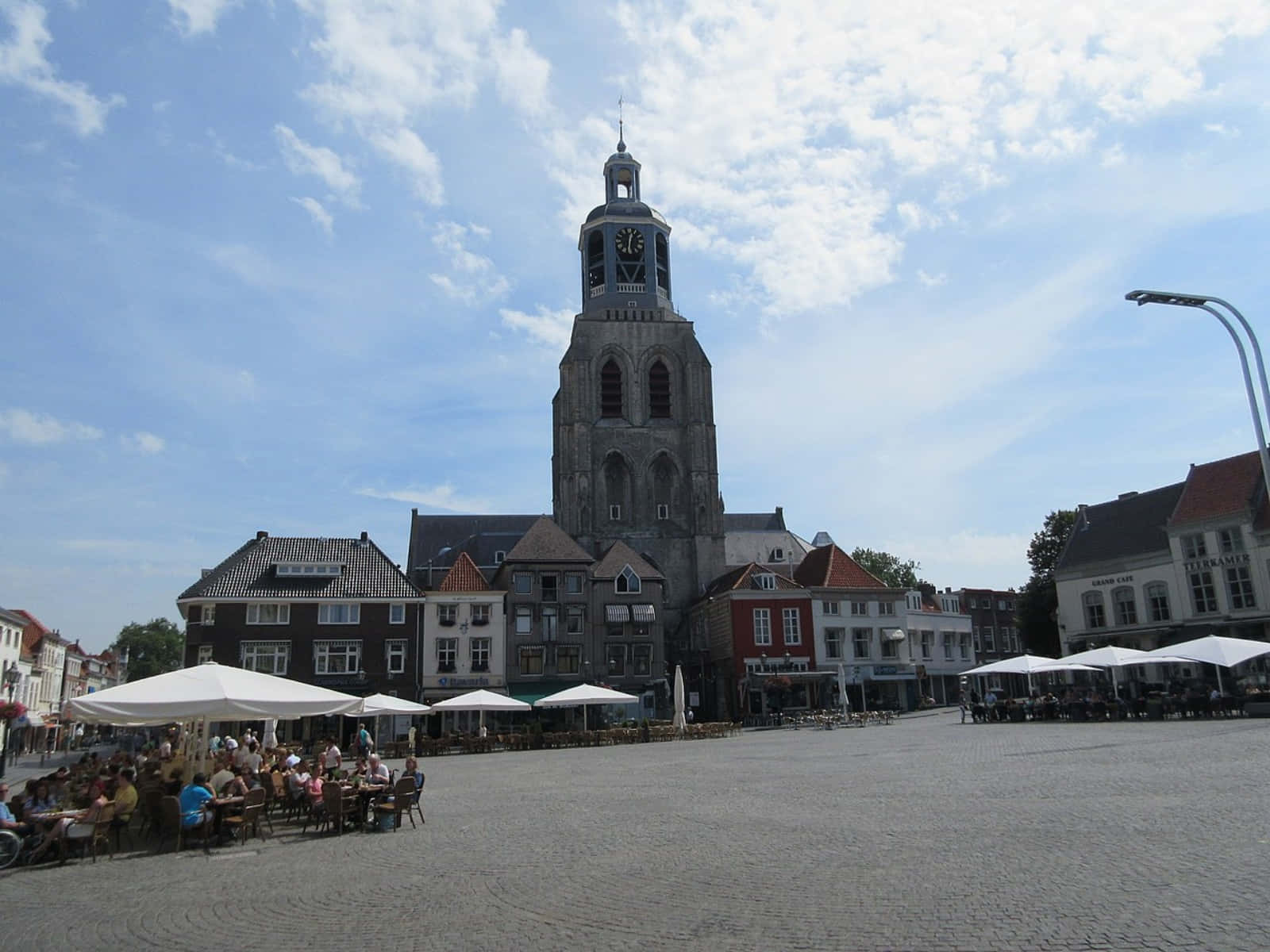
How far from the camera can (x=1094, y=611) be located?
5056cm

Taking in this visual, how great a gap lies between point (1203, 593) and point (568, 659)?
29.4 metres

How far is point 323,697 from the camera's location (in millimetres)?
15352

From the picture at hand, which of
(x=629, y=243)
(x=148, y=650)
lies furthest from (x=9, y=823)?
(x=148, y=650)

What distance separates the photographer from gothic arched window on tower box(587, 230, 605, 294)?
64.4 metres

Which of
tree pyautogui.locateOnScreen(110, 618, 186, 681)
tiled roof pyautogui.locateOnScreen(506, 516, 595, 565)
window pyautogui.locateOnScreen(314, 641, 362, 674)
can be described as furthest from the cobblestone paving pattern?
tree pyautogui.locateOnScreen(110, 618, 186, 681)

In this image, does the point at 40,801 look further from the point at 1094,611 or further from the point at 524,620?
the point at 1094,611

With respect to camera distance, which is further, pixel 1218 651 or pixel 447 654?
pixel 447 654

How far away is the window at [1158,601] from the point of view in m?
46.8

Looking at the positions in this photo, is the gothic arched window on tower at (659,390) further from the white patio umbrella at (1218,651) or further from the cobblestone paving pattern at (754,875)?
the cobblestone paving pattern at (754,875)

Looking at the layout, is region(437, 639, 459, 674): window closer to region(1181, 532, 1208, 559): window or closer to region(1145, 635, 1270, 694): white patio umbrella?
region(1145, 635, 1270, 694): white patio umbrella

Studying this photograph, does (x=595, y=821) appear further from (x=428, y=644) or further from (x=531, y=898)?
(x=428, y=644)

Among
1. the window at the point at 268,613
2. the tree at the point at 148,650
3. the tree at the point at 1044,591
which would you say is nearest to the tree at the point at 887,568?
the tree at the point at 1044,591

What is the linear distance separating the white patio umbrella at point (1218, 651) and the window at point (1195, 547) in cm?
1607

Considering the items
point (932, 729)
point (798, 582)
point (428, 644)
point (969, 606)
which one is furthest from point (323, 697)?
point (969, 606)
